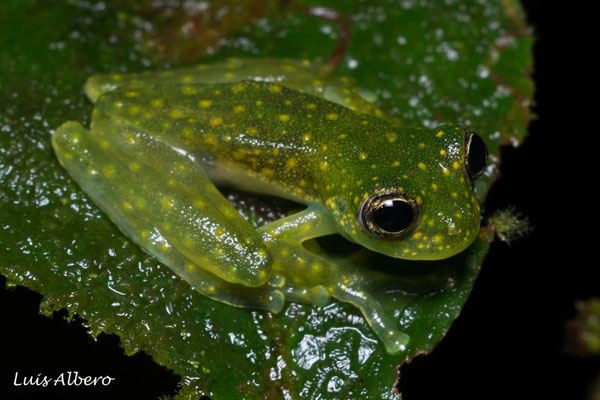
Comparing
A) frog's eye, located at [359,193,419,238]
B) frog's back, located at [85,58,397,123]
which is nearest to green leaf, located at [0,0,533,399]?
frog's back, located at [85,58,397,123]

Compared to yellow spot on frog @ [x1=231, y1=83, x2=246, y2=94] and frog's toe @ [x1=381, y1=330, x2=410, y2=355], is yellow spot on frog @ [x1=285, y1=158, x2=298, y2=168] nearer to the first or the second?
yellow spot on frog @ [x1=231, y1=83, x2=246, y2=94]

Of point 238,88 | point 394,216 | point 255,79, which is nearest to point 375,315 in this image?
point 394,216

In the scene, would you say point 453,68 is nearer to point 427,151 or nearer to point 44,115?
point 427,151

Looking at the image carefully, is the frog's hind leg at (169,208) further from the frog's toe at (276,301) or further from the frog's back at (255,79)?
the frog's back at (255,79)

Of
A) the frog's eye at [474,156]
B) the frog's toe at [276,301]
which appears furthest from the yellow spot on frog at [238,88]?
the frog's eye at [474,156]

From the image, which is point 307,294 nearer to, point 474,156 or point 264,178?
point 264,178

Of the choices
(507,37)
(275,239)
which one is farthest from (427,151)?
(507,37)
